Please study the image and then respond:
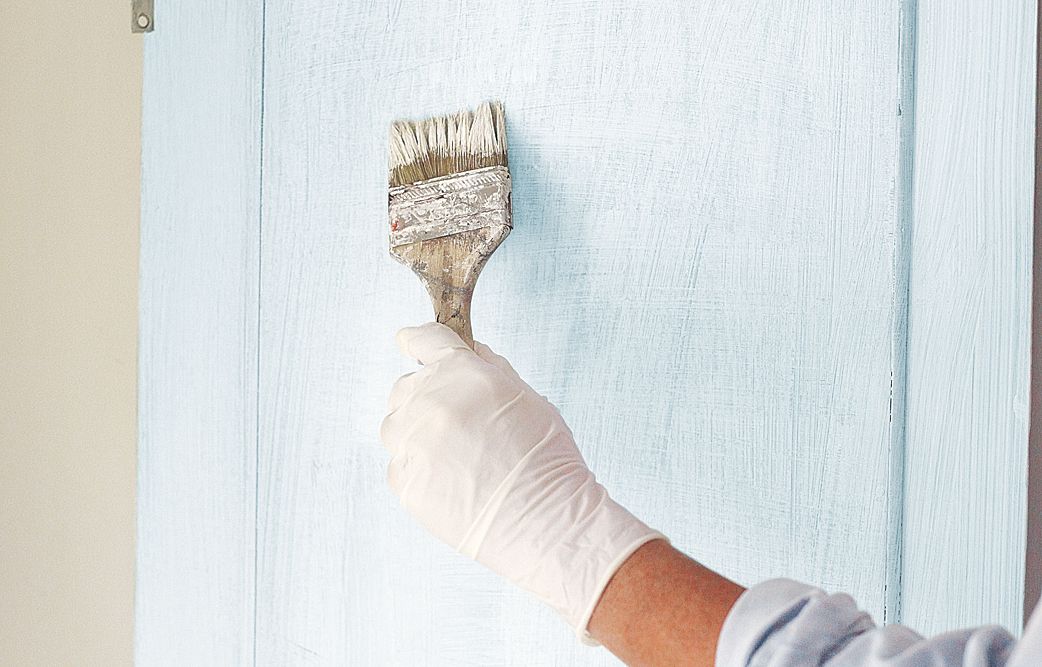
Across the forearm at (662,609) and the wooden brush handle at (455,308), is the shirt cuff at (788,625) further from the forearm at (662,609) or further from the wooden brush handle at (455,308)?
the wooden brush handle at (455,308)

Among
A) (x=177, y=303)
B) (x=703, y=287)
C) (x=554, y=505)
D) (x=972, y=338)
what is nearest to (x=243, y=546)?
(x=177, y=303)

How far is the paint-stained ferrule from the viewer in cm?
73

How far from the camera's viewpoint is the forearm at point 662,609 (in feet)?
1.75

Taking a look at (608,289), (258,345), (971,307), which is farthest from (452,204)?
(971,307)

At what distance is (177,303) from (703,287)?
493mm

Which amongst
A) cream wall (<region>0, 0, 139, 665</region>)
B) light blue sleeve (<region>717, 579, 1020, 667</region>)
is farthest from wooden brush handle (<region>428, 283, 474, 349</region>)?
cream wall (<region>0, 0, 139, 665</region>)

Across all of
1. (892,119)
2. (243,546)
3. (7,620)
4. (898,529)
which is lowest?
(7,620)

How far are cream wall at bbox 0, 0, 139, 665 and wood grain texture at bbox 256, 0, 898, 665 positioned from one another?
0.26 m

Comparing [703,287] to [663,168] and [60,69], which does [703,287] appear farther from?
[60,69]

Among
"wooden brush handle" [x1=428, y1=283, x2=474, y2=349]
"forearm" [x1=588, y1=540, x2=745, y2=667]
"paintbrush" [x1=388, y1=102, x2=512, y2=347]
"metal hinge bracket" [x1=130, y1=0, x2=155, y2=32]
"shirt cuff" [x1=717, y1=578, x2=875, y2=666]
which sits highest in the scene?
"metal hinge bracket" [x1=130, y1=0, x2=155, y2=32]

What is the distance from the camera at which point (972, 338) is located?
623 millimetres

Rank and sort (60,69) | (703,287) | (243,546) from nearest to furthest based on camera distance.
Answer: (703,287) < (243,546) < (60,69)

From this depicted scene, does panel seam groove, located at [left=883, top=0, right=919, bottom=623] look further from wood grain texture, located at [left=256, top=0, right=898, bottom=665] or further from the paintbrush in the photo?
the paintbrush

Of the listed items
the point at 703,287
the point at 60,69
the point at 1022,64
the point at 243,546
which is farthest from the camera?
the point at 60,69
